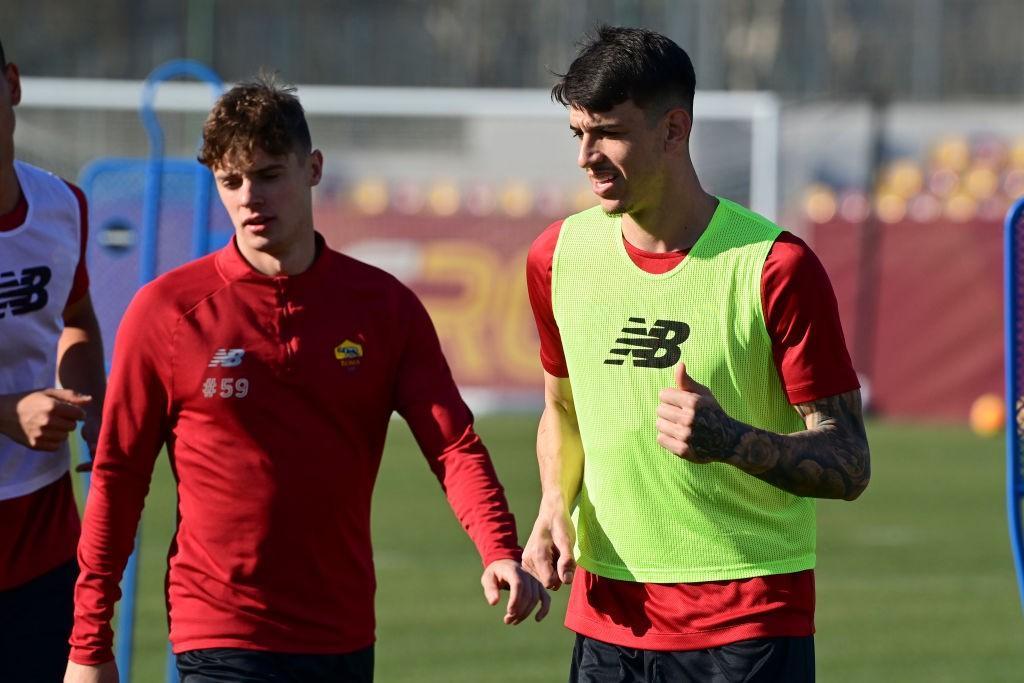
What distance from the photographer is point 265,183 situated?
3.59m

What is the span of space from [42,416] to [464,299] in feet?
48.8

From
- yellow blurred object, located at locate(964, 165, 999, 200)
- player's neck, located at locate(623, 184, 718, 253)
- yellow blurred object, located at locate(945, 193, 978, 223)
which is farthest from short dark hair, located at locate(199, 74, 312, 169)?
yellow blurred object, located at locate(964, 165, 999, 200)

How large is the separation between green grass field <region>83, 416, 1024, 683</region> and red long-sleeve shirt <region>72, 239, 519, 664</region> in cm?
13

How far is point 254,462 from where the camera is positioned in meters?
3.55

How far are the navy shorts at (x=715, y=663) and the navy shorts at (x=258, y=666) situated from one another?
0.55 metres

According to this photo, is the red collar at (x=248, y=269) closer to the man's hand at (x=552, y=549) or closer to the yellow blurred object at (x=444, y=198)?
the man's hand at (x=552, y=549)

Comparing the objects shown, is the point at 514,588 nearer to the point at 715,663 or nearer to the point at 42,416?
the point at 715,663

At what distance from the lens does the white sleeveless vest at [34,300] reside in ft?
13.4

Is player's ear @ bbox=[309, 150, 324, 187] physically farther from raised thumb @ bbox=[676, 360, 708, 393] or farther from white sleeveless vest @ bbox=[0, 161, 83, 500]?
raised thumb @ bbox=[676, 360, 708, 393]

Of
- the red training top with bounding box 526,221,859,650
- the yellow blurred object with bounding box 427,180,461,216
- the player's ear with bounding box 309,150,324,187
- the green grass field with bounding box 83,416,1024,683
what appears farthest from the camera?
the yellow blurred object with bounding box 427,180,461,216

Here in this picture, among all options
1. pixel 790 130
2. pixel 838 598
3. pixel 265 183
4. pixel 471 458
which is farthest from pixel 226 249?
pixel 790 130

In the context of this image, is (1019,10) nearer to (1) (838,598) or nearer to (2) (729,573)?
(1) (838,598)

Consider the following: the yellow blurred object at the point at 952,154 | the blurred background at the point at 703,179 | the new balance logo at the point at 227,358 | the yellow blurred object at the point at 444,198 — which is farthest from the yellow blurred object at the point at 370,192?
the new balance logo at the point at 227,358

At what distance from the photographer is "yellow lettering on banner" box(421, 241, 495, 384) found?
18438mm
